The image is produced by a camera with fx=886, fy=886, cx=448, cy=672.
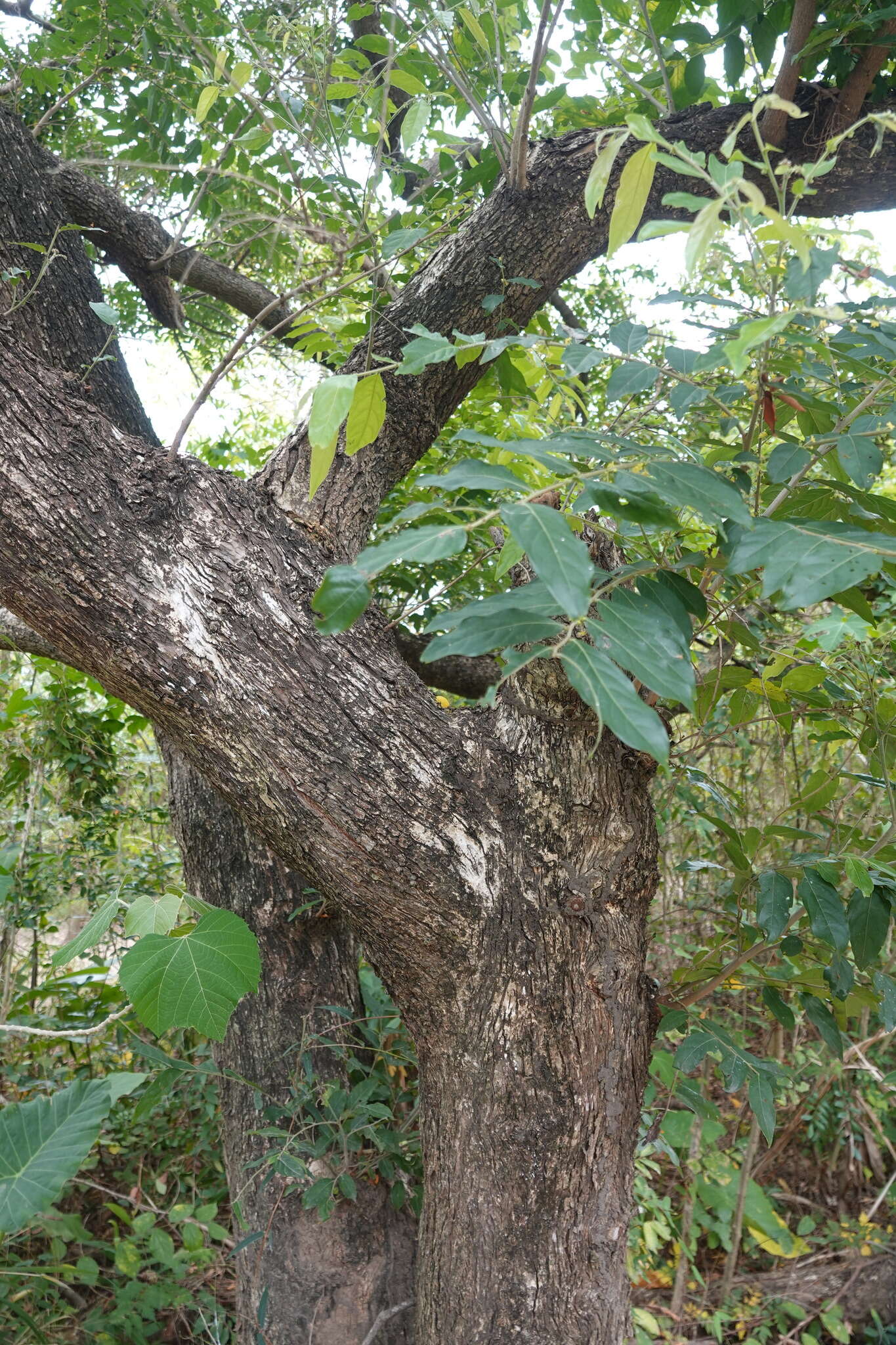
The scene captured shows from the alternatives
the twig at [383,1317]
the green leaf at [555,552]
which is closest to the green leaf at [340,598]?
the green leaf at [555,552]

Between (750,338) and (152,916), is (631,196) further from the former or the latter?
(152,916)

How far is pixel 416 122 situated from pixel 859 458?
2.63ft

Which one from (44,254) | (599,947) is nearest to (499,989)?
(599,947)

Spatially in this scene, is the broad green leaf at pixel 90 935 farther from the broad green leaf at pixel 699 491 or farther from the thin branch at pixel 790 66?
the thin branch at pixel 790 66

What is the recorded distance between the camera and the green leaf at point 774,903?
1.23 metres

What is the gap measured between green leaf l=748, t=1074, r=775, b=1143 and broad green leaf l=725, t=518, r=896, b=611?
85 centimetres

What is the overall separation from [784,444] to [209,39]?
2080 millimetres

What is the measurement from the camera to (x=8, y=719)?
8.78 feet

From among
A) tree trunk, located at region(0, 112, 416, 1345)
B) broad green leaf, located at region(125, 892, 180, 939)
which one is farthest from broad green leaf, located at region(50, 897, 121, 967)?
tree trunk, located at region(0, 112, 416, 1345)

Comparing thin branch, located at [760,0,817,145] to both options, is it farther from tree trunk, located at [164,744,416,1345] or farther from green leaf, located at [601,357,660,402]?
tree trunk, located at [164,744,416,1345]

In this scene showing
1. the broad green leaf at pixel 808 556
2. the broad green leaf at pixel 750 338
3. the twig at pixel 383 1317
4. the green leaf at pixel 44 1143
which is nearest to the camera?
the broad green leaf at pixel 750 338

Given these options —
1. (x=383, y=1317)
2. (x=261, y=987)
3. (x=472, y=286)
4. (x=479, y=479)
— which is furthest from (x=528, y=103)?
(x=383, y=1317)

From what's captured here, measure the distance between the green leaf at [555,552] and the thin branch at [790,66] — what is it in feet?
3.71

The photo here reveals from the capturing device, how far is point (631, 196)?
0.81 m
